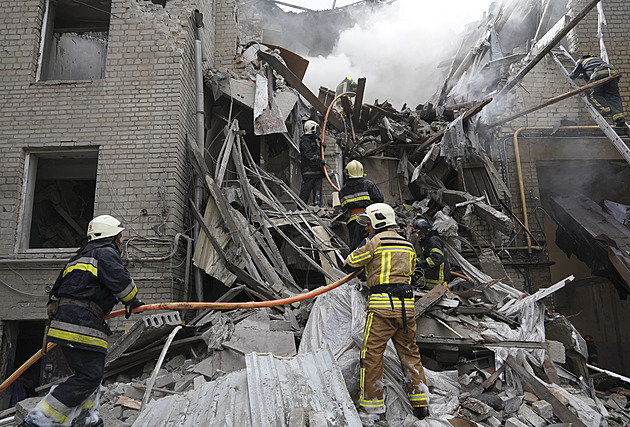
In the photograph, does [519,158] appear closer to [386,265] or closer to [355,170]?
[355,170]

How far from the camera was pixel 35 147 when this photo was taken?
22.6ft

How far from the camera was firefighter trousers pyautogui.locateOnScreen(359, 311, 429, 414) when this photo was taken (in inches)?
Result: 140

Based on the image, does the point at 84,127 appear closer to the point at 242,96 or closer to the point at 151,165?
the point at 151,165

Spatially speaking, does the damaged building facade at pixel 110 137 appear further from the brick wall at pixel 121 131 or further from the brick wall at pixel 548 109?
the brick wall at pixel 548 109

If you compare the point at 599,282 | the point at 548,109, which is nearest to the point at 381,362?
the point at 548,109

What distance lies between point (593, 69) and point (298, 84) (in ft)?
19.1

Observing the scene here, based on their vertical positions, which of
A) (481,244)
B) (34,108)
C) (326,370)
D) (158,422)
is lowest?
(158,422)

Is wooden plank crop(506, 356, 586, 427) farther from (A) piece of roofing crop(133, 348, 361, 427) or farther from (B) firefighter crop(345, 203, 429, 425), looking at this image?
(A) piece of roofing crop(133, 348, 361, 427)

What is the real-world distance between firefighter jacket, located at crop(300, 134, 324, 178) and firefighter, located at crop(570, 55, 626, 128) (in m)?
5.29

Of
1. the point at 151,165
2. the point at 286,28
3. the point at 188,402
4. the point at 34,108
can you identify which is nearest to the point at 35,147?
the point at 34,108

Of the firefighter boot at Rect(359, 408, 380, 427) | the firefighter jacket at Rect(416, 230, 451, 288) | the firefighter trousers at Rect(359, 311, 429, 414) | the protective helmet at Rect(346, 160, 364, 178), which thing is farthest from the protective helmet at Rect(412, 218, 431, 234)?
the firefighter boot at Rect(359, 408, 380, 427)

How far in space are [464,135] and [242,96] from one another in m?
4.39

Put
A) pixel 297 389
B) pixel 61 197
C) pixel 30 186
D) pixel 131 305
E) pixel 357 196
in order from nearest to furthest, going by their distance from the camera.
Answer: pixel 297 389
pixel 131 305
pixel 357 196
pixel 30 186
pixel 61 197

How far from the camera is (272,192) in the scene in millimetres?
8352
